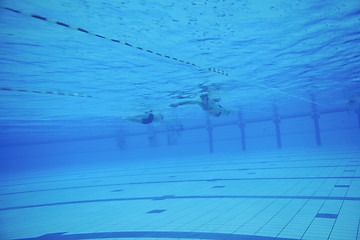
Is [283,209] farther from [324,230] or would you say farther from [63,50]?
[63,50]

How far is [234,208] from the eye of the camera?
19.1 ft

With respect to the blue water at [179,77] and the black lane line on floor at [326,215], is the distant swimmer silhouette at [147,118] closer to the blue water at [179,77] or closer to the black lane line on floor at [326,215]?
the blue water at [179,77]

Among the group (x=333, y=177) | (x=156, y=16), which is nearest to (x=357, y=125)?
(x=333, y=177)

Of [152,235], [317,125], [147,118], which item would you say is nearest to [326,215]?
[152,235]

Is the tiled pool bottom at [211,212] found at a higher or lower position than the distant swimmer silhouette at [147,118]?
lower

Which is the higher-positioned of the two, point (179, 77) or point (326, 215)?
point (179, 77)

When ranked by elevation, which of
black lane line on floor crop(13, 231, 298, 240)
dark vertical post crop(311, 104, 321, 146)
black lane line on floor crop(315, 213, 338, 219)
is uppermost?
dark vertical post crop(311, 104, 321, 146)

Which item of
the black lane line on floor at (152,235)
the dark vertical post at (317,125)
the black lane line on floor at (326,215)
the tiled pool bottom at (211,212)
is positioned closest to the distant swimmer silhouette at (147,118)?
the tiled pool bottom at (211,212)

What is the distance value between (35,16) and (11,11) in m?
0.24

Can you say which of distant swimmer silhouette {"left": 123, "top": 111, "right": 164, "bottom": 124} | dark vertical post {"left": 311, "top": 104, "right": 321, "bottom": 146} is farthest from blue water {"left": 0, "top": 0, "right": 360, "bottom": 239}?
dark vertical post {"left": 311, "top": 104, "right": 321, "bottom": 146}

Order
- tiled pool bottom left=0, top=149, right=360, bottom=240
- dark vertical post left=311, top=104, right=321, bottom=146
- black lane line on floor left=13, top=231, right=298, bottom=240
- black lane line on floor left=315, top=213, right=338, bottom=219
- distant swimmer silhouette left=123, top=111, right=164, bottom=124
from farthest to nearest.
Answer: dark vertical post left=311, top=104, right=321, bottom=146
distant swimmer silhouette left=123, top=111, right=164, bottom=124
black lane line on floor left=315, top=213, right=338, bottom=219
tiled pool bottom left=0, top=149, right=360, bottom=240
black lane line on floor left=13, top=231, right=298, bottom=240

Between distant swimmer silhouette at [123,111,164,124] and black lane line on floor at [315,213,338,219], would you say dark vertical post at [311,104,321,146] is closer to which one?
distant swimmer silhouette at [123,111,164,124]

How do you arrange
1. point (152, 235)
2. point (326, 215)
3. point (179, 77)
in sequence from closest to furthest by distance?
point (152, 235) → point (326, 215) → point (179, 77)

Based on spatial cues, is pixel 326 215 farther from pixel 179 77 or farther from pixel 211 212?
pixel 179 77
